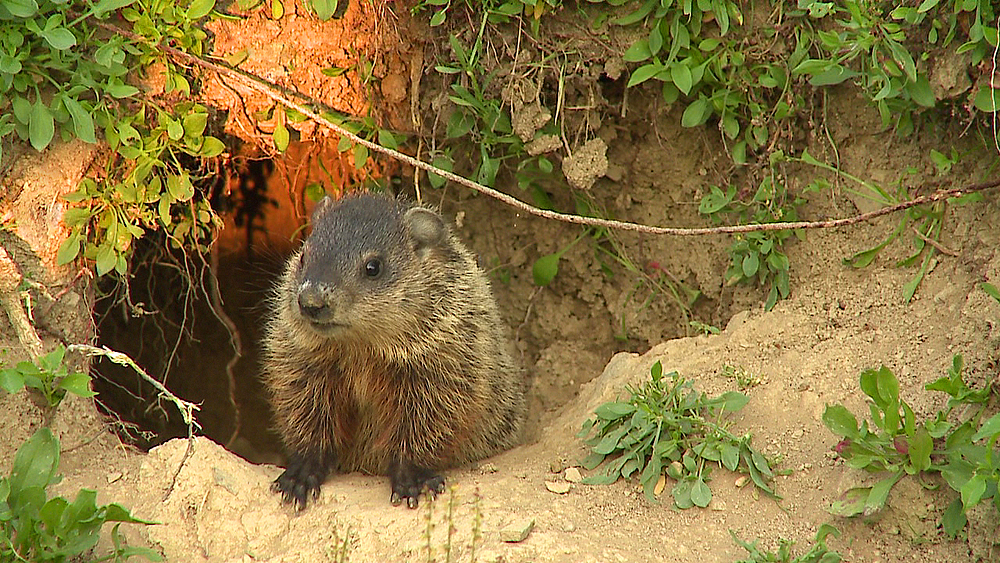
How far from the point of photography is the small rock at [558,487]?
4.23 meters

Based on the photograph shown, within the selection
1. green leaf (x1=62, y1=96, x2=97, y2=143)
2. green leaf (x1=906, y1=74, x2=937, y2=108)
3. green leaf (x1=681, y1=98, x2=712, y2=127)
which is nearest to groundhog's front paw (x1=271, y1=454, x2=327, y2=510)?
green leaf (x1=62, y1=96, x2=97, y2=143)

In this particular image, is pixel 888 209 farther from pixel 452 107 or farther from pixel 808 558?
pixel 452 107

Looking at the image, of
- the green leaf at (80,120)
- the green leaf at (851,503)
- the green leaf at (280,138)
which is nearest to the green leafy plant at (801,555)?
the green leaf at (851,503)

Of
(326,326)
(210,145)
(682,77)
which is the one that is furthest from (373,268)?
(682,77)

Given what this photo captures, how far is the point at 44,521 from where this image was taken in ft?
11.4

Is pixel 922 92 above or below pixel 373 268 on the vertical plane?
above

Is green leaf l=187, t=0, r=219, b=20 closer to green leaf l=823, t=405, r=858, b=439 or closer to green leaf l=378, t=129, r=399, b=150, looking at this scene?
green leaf l=378, t=129, r=399, b=150

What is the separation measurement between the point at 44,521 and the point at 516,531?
1752mm

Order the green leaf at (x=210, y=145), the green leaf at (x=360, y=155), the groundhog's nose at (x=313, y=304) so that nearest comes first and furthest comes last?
the groundhog's nose at (x=313, y=304), the green leaf at (x=210, y=145), the green leaf at (x=360, y=155)

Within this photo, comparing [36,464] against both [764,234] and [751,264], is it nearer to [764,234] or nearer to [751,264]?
[751,264]

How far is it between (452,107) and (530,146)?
53 cm

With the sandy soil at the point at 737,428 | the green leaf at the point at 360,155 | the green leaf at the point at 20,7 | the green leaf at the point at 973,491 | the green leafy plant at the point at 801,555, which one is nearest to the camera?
the green leaf at the point at 973,491

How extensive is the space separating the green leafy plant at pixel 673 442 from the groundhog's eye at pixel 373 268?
50.2 inches

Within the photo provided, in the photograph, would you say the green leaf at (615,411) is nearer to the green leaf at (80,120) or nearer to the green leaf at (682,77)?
the green leaf at (682,77)
